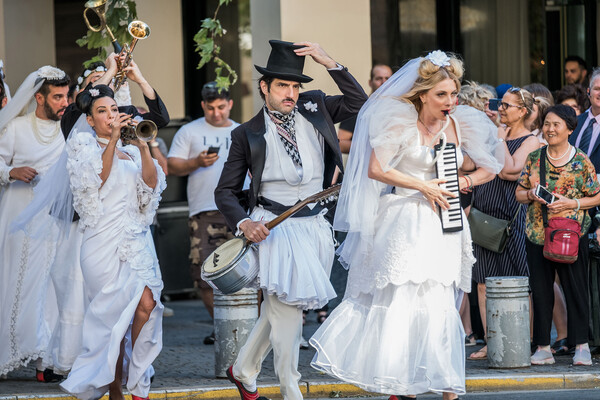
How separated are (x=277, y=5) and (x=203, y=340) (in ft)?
12.8

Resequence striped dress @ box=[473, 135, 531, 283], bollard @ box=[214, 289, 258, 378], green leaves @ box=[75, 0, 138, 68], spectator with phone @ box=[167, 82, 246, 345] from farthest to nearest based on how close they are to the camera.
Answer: spectator with phone @ box=[167, 82, 246, 345] → green leaves @ box=[75, 0, 138, 68] → striped dress @ box=[473, 135, 531, 283] → bollard @ box=[214, 289, 258, 378]

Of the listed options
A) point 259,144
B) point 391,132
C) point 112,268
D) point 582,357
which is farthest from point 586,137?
point 112,268

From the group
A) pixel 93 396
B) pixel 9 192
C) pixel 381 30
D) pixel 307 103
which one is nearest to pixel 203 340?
pixel 9 192

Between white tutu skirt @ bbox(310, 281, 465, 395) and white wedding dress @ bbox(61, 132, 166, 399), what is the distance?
125 centimetres

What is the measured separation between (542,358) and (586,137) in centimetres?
197

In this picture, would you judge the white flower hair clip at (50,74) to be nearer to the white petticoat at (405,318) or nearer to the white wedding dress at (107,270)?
the white wedding dress at (107,270)

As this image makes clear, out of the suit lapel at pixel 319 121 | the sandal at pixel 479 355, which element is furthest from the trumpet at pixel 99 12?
the sandal at pixel 479 355

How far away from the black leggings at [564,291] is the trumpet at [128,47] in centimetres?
353

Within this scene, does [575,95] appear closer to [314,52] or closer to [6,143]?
[314,52]

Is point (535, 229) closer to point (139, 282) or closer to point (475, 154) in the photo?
point (475, 154)

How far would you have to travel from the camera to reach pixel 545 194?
9438mm

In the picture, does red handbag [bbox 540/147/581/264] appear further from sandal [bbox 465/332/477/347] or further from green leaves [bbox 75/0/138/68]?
green leaves [bbox 75/0/138/68]

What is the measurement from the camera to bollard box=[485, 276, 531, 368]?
956 centimetres

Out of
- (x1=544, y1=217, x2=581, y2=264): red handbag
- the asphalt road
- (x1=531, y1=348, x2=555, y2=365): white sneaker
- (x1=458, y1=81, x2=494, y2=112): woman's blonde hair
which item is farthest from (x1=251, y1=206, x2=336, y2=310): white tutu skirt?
(x1=458, y1=81, x2=494, y2=112): woman's blonde hair
